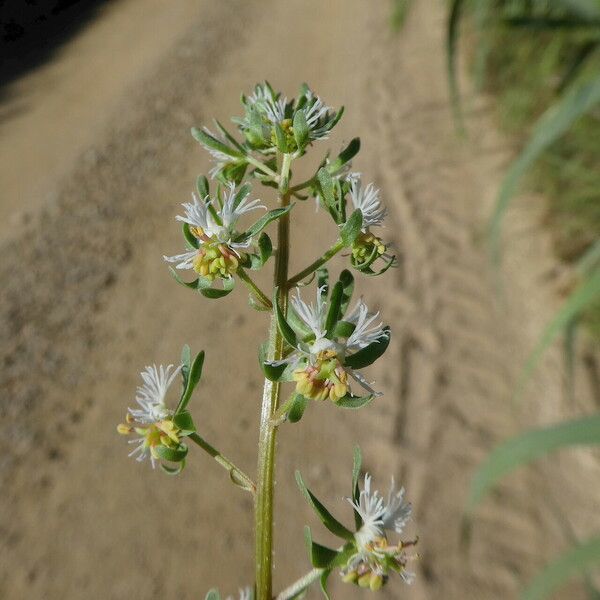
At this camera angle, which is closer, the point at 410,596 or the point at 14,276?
the point at 410,596

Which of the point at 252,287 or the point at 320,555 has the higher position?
the point at 252,287

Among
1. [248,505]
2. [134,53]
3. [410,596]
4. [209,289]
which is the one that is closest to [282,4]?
[134,53]

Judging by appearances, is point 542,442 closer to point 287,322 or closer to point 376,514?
point 376,514

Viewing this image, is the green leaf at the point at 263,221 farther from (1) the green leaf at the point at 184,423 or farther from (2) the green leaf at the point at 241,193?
(1) the green leaf at the point at 184,423

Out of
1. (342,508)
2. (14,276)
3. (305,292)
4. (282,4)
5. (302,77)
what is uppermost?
(282,4)

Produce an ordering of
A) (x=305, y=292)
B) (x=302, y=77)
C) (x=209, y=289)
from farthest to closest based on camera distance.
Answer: (x=302, y=77)
(x=305, y=292)
(x=209, y=289)

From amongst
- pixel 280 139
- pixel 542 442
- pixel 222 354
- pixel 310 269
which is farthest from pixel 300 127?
pixel 222 354

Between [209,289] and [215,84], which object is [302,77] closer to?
[215,84]
